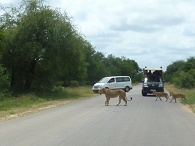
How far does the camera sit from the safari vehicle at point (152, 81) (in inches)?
1471

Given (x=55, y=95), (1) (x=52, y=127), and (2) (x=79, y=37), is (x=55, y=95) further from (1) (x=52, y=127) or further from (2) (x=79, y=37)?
(1) (x=52, y=127)

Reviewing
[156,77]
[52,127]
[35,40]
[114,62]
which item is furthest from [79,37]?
[114,62]

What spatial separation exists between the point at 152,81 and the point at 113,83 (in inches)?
409

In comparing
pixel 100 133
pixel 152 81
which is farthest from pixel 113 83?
pixel 100 133

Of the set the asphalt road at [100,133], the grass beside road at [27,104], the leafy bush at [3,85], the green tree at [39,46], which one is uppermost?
the green tree at [39,46]

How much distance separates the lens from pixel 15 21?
37938 mm

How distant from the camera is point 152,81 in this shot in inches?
1500

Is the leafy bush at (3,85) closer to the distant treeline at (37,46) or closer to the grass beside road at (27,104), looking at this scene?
the grass beside road at (27,104)

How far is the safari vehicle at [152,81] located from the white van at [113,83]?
7.61 metres

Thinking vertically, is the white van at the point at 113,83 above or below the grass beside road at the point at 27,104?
above

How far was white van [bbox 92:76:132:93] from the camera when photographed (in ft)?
152

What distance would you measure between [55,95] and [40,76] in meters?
2.99

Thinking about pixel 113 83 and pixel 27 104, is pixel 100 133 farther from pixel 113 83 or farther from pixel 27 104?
pixel 113 83

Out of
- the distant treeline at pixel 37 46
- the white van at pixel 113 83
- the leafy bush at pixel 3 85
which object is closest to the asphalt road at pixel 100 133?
the leafy bush at pixel 3 85
